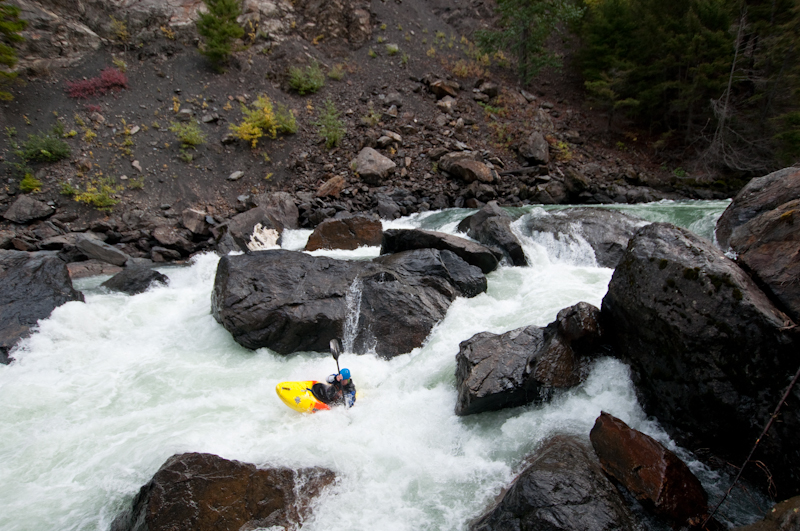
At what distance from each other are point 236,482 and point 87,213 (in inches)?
530

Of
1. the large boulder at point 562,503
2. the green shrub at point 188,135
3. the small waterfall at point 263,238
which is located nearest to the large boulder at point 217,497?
the large boulder at point 562,503

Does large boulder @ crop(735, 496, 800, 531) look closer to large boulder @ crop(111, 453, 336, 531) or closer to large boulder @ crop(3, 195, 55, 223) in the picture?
large boulder @ crop(111, 453, 336, 531)

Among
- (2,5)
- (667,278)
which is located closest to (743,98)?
(667,278)

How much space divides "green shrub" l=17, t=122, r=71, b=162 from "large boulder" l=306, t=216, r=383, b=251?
10658mm

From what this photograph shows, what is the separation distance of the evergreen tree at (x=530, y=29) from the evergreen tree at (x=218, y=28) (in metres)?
11.9

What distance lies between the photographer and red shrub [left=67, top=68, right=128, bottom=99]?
16.0 metres

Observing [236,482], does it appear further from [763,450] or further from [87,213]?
[87,213]

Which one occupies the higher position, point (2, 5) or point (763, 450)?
point (763, 450)

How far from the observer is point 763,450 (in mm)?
3334

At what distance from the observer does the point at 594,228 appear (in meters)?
9.62

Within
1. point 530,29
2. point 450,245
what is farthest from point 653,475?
point 530,29

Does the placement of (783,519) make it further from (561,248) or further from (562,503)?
(561,248)

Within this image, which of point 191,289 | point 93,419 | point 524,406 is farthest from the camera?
point 191,289

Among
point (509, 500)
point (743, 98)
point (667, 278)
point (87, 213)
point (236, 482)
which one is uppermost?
point (743, 98)
